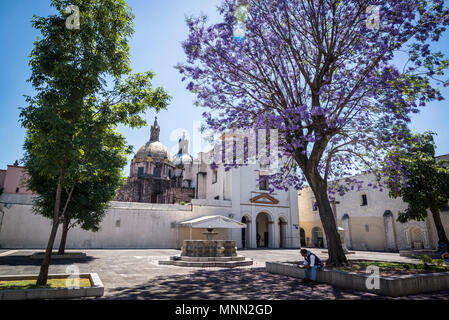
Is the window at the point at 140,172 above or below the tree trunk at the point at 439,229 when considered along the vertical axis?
above

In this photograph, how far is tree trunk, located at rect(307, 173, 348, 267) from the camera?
9203 millimetres

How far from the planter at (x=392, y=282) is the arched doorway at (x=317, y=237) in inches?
1001

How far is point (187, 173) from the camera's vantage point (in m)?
42.7

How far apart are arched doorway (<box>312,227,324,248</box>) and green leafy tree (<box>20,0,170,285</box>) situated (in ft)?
94.8

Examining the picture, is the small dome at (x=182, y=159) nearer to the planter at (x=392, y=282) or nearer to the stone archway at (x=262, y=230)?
the stone archway at (x=262, y=230)

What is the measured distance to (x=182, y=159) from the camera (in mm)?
48719


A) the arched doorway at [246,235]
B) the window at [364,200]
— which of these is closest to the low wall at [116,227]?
the arched doorway at [246,235]

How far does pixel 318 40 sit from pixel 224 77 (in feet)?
12.4

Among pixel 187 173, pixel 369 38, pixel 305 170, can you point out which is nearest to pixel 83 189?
pixel 305 170

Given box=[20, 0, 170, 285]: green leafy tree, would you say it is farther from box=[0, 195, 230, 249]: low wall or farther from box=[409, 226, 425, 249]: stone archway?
box=[409, 226, 425, 249]: stone archway

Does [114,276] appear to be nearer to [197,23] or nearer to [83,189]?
[83,189]

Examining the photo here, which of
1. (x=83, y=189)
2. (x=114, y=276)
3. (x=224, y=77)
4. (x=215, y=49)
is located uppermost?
(x=215, y=49)

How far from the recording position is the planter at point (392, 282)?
6254mm

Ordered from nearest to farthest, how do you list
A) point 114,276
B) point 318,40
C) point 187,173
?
1. point 114,276
2. point 318,40
3. point 187,173
